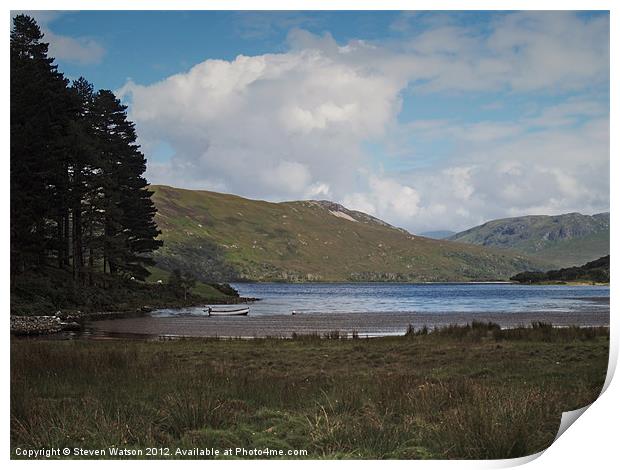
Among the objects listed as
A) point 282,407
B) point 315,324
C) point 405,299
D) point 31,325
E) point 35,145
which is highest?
point 35,145

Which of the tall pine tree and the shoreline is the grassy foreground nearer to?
the tall pine tree

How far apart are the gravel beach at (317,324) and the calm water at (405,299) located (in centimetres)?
102

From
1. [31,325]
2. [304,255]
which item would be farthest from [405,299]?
[31,325]

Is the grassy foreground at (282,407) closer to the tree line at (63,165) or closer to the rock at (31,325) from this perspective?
the rock at (31,325)

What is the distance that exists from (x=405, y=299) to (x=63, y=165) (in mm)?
38577

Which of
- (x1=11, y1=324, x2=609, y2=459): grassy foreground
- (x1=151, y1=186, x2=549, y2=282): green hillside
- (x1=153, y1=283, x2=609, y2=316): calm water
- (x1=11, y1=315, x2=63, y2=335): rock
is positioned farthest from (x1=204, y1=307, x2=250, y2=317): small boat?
(x1=11, y1=315, x2=63, y2=335): rock

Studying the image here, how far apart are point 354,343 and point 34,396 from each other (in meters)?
10.6

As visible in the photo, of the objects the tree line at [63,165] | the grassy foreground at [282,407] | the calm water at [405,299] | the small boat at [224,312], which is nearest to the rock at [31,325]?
the grassy foreground at [282,407]

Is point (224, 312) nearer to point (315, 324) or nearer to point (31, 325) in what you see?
point (315, 324)

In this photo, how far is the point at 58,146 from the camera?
785 centimetres

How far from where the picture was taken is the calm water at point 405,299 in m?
31.1

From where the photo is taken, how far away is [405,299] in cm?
4472

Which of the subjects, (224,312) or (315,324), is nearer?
(315,324)
